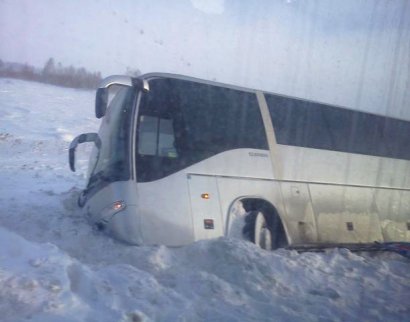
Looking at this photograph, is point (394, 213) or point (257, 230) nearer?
point (257, 230)

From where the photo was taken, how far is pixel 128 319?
363 centimetres

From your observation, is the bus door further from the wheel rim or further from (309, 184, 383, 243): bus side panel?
(309, 184, 383, 243): bus side panel

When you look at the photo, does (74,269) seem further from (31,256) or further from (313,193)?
(313,193)

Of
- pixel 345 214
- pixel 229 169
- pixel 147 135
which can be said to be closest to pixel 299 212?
pixel 345 214

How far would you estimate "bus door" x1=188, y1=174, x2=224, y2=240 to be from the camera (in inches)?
248

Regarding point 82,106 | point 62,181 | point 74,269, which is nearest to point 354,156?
point 74,269

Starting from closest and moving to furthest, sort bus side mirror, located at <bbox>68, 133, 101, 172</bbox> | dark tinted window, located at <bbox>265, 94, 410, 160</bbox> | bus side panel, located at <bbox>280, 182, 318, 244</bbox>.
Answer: bus side panel, located at <bbox>280, 182, 318, 244</bbox> → bus side mirror, located at <bbox>68, 133, 101, 172</bbox> → dark tinted window, located at <bbox>265, 94, 410, 160</bbox>

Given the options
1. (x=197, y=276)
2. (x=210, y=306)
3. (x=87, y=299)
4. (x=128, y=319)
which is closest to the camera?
(x=128, y=319)

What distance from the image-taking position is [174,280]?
5.00m

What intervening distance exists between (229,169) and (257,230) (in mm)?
909

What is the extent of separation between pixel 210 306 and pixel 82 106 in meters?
19.5

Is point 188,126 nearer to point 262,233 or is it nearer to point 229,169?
point 229,169

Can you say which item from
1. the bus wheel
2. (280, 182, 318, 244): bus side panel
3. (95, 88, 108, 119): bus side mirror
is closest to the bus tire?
the bus wheel

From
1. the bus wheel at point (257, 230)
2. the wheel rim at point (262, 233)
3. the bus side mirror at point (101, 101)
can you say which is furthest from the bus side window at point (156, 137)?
the wheel rim at point (262, 233)
